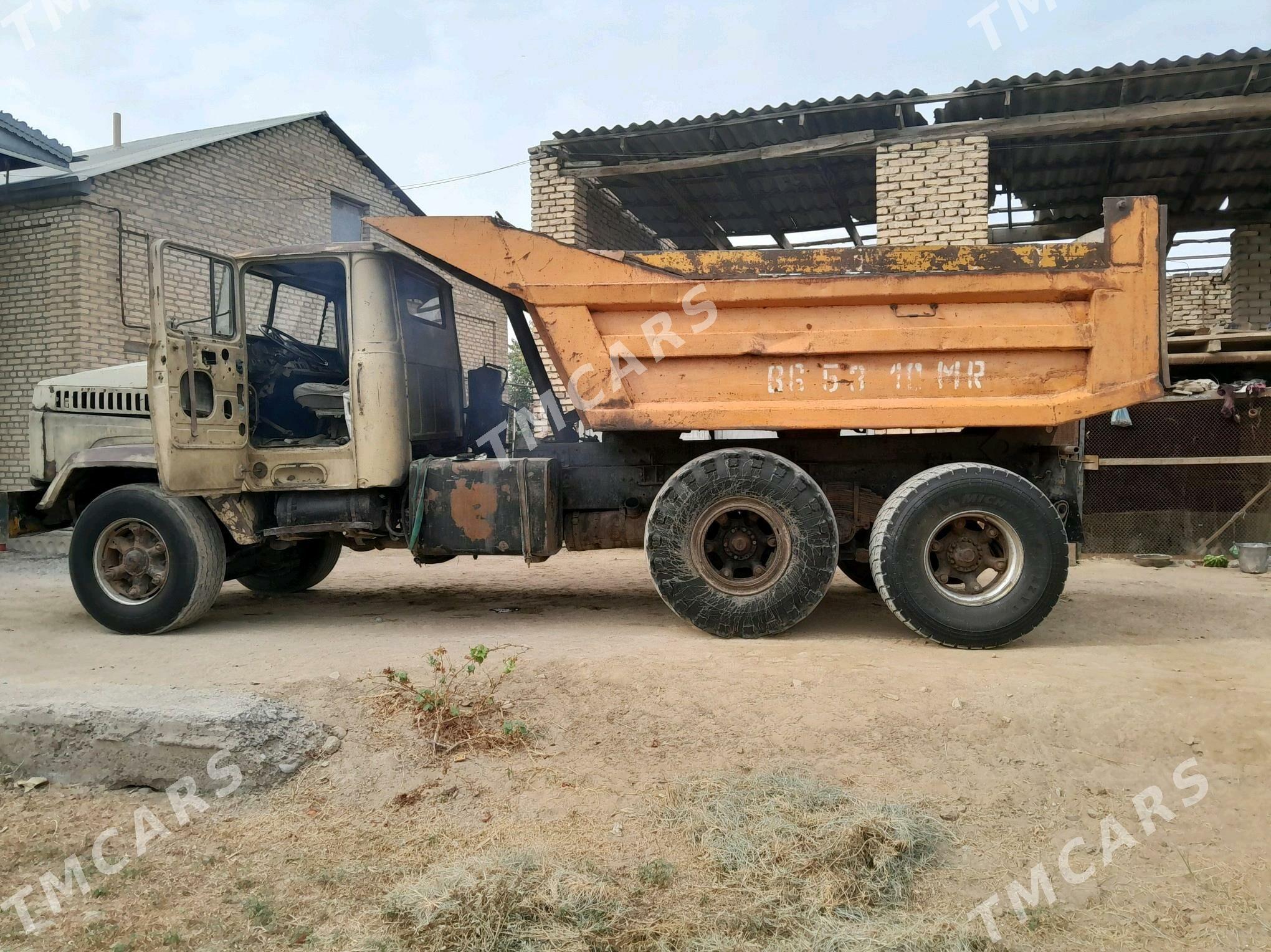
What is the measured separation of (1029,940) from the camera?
2.63 metres

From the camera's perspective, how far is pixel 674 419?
208 inches

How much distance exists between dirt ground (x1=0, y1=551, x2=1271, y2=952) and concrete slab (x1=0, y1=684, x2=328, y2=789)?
0.33 ft

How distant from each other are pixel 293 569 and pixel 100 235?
595cm

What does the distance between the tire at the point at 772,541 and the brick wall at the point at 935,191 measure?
4.94 meters

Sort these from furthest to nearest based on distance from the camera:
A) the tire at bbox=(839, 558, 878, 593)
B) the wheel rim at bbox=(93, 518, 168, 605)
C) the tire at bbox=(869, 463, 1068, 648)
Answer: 1. the tire at bbox=(839, 558, 878, 593)
2. the wheel rim at bbox=(93, 518, 168, 605)
3. the tire at bbox=(869, 463, 1068, 648)

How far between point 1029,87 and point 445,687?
805 centimetres

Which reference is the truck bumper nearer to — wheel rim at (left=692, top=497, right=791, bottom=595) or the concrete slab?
the concrete slab

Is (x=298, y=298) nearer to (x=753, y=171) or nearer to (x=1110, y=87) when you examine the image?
(x=753, y=171)

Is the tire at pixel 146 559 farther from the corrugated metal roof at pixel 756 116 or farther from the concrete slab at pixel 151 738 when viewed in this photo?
the corrugated metal roof at pixel 756 116

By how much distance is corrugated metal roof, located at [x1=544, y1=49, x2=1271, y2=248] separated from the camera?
8523mm

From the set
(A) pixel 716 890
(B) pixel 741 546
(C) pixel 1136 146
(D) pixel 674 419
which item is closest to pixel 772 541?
(B) pixel 741 546

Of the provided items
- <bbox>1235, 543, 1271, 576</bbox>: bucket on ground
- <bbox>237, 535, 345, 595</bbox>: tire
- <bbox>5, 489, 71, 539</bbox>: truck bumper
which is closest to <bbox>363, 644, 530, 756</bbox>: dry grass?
<bbox>237, 535, 345, 595</bbox>: tire

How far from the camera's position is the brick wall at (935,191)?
9.01 metres

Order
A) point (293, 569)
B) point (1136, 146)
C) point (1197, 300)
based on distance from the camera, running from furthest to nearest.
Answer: point (1197, 300)
point (1136, 146)
point (293, 569)
